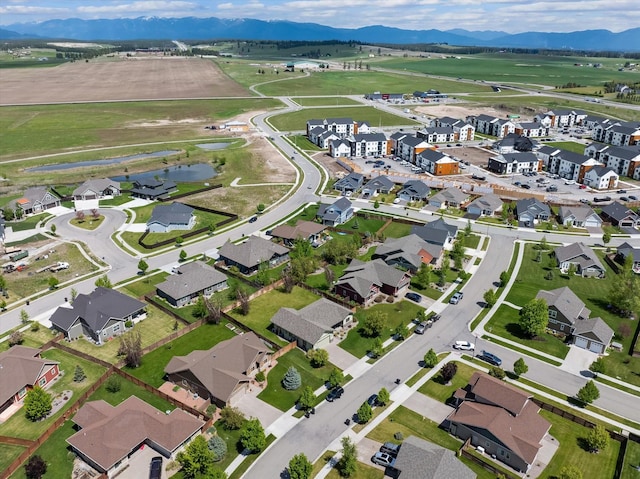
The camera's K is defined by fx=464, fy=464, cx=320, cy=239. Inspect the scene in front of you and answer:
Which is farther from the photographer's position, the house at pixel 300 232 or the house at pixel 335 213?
the house at pixel 335 213

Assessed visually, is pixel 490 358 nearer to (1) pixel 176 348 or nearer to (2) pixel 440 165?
(1) pixel 176 348

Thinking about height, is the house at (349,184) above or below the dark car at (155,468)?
above

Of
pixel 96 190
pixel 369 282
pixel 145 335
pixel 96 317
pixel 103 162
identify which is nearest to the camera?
pixel 96 317

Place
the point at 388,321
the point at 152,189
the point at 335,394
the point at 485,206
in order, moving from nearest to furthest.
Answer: the point at 335,394, the point at 388,321, the point at 485,206, the point at 152,189

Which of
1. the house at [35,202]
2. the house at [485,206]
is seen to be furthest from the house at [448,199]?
the house at [35,202]

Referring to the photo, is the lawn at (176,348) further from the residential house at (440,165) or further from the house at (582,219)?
the residential house at (440,165)

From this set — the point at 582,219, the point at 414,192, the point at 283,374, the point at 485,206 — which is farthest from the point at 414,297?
the point at 582,219

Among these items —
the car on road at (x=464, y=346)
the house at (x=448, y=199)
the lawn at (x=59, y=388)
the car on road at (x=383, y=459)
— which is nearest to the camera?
the car on road at (x=383, y=459)

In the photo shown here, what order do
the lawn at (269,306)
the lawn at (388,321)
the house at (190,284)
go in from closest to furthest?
the lawn at (388,321) < the lawn at (269,306) < the house at (190,284)
